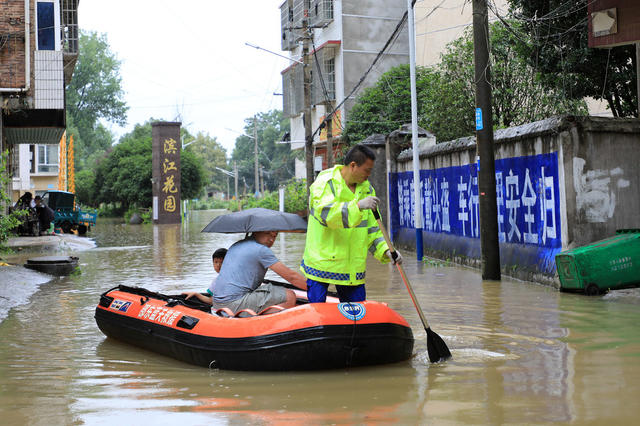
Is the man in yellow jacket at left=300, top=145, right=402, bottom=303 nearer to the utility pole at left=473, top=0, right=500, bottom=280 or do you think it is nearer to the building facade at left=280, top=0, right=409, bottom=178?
the utility pole at left=473, top=0, right=500, bottom=280

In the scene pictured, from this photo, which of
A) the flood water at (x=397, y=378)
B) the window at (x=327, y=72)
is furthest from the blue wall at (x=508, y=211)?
the window at (x=327, y=72)

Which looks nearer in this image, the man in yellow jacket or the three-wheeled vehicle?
the man in yellow jacket

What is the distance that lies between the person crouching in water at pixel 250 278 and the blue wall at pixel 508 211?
6070mm

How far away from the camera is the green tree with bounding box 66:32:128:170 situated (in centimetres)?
7188

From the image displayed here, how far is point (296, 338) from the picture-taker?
6.61m

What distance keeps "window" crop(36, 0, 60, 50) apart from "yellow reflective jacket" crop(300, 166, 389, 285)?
19625 millimetres

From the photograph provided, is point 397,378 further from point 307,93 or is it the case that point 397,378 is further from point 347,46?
point 347,46

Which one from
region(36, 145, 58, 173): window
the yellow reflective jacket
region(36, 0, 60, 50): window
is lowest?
the yellow reflective jacket

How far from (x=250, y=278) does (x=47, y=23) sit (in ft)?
64.4

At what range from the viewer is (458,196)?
16.8m

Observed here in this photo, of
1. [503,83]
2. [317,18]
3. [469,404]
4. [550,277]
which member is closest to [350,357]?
[469,404]

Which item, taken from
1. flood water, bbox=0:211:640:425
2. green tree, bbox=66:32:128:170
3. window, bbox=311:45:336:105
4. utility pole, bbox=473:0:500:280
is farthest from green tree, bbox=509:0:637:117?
green tree, bbox=66:32:128:170

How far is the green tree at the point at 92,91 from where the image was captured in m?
71.9

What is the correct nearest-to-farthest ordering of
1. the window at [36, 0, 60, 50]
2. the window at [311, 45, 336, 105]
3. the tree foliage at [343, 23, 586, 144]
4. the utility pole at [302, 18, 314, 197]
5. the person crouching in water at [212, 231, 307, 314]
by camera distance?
1. the person crouching in water at [212, 231, 307, 314]
2. the tree foliage at [343, 23, 586, 144]
3. the window at [36, 0, 60, 50]
4. the utility pole at [302, 18, 314, 197]
5. the window at [311, 45, 336, 105]
